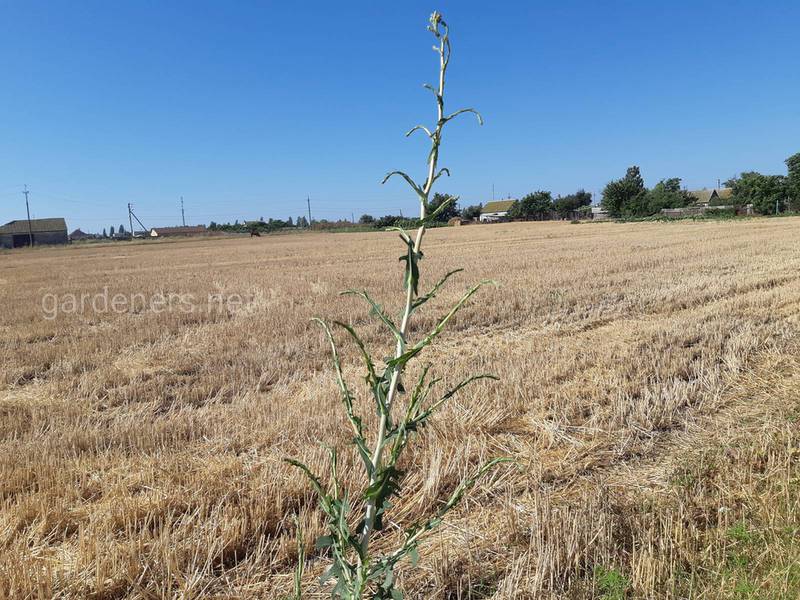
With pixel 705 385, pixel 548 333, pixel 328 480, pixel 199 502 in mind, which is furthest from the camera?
pixel 548 333

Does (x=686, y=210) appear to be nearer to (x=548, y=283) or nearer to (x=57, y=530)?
(x=548, y=283)

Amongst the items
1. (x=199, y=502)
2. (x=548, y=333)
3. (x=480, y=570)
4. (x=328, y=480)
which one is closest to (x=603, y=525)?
(x=480, y=570)

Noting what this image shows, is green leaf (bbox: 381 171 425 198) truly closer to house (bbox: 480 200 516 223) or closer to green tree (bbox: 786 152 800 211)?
green tree (bbox: 786 152 800 211)

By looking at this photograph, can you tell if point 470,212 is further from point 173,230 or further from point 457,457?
point 457,457

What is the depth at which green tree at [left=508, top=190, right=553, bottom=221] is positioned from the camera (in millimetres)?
95062

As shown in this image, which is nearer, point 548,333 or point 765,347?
point 765,347

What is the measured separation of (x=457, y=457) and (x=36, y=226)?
106 meters

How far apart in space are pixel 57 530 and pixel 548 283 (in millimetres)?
12550

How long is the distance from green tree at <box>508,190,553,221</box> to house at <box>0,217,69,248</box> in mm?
78609

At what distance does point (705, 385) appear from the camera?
5.48 meters

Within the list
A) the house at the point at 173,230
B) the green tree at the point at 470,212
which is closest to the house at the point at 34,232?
the house at the point at 173,230

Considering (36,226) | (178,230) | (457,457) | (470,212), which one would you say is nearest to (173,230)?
(178,230)

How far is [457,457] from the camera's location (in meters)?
3.77

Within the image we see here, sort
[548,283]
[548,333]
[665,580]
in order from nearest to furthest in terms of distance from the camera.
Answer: [665,580]
[548,333]
[548,283]
